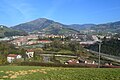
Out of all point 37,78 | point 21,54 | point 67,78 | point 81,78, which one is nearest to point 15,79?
point 37,78

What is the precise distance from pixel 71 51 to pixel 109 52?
2453 cm

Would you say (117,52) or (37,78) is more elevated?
(37,78)

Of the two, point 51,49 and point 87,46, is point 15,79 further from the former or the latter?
point 87,46

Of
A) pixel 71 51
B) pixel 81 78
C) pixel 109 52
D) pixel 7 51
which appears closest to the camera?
pixel 81 78

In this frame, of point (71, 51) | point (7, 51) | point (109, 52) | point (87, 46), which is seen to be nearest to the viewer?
point (7, 51)

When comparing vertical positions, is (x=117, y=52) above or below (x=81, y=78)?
below

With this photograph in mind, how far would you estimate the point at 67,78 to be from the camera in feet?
54.2

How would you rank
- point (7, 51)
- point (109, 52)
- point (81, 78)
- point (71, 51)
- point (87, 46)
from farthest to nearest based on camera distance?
point (87, 46) → point (109, 52) → point (71, 51) → point (7, 51) → point (81, 78)

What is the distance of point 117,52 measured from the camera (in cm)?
11788

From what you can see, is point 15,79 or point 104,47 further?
point 104,47

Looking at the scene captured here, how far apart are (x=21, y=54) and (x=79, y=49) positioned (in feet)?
121

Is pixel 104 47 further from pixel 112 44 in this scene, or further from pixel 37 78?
pixel 37 78

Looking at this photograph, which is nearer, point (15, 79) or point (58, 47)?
point (15, 79)

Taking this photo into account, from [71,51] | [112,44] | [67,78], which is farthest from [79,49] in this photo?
[67,78]
